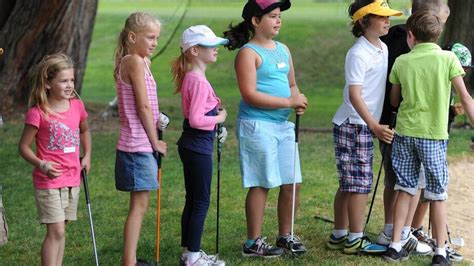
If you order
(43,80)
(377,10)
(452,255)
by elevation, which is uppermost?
(377,10)

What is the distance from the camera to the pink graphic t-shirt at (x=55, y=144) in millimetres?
5000

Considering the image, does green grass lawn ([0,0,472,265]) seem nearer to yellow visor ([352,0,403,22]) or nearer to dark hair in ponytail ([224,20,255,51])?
dark hair in ponytail ([224,20,255,51])

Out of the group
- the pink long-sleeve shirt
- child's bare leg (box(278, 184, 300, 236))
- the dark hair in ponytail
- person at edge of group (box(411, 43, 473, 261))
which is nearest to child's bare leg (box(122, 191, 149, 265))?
the pink long-sleeve shirt

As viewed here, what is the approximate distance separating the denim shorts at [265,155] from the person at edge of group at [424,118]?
27.7 inches

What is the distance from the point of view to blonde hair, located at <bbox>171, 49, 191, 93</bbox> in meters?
5.56

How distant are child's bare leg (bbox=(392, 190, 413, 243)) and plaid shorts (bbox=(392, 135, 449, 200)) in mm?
40

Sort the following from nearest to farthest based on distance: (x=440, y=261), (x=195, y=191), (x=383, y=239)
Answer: (x=195, y=191) → (x=440, y=261) → (x=383, y=239)

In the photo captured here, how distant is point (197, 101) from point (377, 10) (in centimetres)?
136

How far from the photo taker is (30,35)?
43.7 ft

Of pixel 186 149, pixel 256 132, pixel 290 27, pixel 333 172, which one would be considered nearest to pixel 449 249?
pixel 256 132

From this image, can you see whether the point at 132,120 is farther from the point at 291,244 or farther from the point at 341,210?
the point at 341,210

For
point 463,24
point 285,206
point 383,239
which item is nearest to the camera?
point 285,206

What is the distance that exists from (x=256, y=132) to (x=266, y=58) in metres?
0.48

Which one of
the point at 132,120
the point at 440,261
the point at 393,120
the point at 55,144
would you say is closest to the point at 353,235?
the point at 440,261
